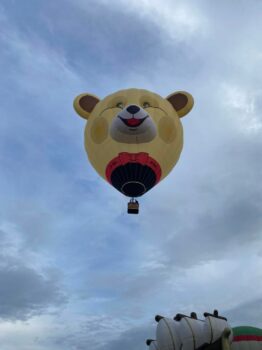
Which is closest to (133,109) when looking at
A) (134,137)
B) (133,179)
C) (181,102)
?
(134,137)

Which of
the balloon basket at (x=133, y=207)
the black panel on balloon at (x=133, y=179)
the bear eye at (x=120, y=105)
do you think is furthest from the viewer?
the balloon basket at (x=133, y=207)

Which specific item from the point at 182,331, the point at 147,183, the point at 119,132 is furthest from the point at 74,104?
the point at 182,331

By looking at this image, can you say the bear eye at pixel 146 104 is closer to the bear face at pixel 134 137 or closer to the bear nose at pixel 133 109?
the bear face at pixel 134 137

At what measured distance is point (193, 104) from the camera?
29234mm

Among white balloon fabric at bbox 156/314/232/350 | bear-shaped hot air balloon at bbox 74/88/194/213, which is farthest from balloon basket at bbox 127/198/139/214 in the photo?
white balloon fabric at bbox 156/314/232/350

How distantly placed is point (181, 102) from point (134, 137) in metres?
4.90

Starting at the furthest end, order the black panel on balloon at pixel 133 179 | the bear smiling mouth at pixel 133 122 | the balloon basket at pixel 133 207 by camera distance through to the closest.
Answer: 1. the balloon basket at pixel 133 207
2. the black panel on balloon at pixel 133 179
3. the bear smiling mouth at pixel 133 122

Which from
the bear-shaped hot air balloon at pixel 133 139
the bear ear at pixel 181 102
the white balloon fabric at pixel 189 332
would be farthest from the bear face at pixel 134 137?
the white balloon fabric at pixel 189 332

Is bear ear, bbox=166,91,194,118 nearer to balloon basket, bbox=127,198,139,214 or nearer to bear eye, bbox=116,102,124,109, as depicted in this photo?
bear eye, bbox=116,102,124,109

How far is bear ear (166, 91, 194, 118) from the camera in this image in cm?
2897

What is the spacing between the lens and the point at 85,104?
2920 cm

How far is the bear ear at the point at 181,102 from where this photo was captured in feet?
95.0

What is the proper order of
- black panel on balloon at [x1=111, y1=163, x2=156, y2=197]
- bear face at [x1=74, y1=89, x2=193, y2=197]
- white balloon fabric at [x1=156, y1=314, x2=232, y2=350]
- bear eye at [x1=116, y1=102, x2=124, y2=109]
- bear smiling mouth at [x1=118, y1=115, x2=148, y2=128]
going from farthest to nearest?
bear eye at [x1=116, y1=102, x2=124, y2=109], black panel on balloon at [x1=111, y1=163, x2=156, y2=197], bear face at [x1=74, y1=89, x2=193, y2=197], bear smiling mouth at [x1=118, y1=115, x2=148, y2=128], white balloon fabric at [x1=156, y1=314, x2=232, y2=350]

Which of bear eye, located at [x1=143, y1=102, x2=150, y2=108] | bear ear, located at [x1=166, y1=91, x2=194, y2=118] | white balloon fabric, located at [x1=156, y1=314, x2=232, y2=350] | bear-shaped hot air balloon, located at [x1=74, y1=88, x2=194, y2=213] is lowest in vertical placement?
white balloon fabric, located at [x1=156, y1=314, x2=232, y2=350]
